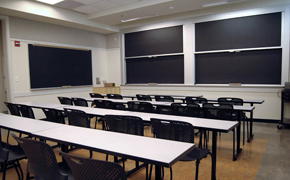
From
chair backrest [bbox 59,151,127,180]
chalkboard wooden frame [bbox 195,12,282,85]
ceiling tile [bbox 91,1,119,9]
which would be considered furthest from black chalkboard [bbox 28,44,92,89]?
chair backrest [bbox 59,151,127,180]

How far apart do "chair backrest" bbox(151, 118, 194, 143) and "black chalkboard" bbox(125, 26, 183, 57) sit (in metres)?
5.32

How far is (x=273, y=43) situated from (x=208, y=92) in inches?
87.4

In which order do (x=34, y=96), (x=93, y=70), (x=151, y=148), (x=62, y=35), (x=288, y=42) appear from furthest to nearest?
(x=93, y=70), (x=62, y=35), (x=34, y=96), (x=288, y=42), (x=151, y=148)

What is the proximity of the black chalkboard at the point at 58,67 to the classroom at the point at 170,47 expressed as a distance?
3 cm

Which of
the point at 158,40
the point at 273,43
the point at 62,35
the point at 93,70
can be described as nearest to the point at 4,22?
the point at 62,35

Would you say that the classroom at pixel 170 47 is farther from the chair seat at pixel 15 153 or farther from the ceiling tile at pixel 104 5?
the chair seat at pixel 15 153

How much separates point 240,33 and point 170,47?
2316mm

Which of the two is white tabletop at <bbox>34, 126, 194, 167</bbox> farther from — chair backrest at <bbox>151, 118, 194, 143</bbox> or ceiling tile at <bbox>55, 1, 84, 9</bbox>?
ceiling tile at <bbox>55, 1, 84, 9</bbox>

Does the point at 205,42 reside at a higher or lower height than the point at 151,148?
higher

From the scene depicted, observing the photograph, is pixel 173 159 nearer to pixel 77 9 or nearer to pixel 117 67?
pixel 77 9

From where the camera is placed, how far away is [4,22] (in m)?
6.07

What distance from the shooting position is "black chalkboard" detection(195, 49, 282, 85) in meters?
5.95

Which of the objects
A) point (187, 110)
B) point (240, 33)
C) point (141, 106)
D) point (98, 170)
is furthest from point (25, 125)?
point (240, 33)

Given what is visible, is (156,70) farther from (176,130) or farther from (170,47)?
(176,130)
